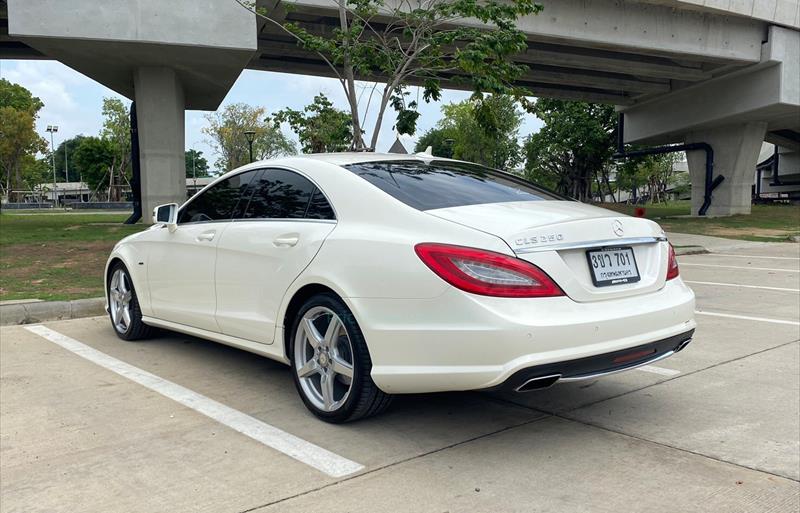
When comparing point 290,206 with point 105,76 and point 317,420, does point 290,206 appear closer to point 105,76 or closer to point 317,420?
point 317,420

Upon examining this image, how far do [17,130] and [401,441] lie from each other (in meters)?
57.9

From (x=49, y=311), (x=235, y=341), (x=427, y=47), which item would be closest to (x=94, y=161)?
(x=427, y=47)

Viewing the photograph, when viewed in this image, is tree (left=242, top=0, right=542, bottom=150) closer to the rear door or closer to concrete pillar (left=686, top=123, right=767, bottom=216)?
the rear door

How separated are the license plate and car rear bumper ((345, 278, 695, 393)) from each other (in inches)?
4.4

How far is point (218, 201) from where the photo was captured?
484 centimetres

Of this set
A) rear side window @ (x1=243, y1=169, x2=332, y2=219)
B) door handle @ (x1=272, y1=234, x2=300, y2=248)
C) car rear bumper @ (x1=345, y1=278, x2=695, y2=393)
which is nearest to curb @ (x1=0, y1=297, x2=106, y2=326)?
rear side window @ (x1=243, y1=169, x2=332, y2=219)

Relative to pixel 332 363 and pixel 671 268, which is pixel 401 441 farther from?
pixel 671 268

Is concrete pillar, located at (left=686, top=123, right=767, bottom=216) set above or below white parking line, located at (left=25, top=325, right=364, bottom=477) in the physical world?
above

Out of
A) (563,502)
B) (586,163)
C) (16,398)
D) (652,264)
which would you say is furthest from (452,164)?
(586,163)

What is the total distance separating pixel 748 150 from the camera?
3053 cm

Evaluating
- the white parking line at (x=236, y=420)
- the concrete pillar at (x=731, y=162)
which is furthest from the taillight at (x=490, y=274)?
the concrete pillar at (x=731, y=162)

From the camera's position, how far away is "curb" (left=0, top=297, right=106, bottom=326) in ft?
21.7

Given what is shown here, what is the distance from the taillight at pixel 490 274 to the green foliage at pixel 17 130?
57026 millimetres

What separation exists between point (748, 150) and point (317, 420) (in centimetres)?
3209
